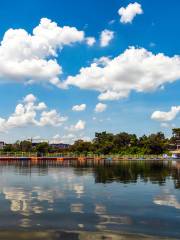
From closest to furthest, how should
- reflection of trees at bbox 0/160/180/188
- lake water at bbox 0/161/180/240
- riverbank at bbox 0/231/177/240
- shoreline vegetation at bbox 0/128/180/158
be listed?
1. riverbank at bbox 0/231/177/240
2. lake water at bbox 0/161/180/240
3. reflection of trees at bbox 0/160/180/188
4. shoreline vegetation at bbox 0/128/180/158

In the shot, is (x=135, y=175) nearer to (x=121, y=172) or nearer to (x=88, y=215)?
(x=121, y=172)

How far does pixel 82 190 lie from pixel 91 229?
16.7m

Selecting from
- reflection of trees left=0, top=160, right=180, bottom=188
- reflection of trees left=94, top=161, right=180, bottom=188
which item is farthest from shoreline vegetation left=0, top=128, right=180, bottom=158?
reflection of trees left=94, top=161, right=180, bottom=188

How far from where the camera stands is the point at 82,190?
3388 cm

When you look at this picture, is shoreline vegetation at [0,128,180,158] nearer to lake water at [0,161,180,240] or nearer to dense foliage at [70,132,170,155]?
dense foliage at [70,132,170,155]

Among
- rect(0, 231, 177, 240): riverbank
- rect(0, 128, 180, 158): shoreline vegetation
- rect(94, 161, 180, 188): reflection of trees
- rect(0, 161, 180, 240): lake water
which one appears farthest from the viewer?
rect(0, 128, 180, 158): shoreline vegetation

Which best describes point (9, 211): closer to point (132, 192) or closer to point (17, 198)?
point (17, 198)

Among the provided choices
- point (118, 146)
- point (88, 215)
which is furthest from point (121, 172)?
point (118, 146)


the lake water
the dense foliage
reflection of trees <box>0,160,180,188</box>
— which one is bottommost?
reflection of trees <box>0,160,180,188</box>

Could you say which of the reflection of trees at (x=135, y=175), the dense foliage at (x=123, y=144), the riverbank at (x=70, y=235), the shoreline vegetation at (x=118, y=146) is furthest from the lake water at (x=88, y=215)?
the dense foliage at (x=123, y=144)

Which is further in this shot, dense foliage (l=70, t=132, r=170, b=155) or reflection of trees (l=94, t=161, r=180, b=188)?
dense foliage (l=70, t=132, r=170, b=155)

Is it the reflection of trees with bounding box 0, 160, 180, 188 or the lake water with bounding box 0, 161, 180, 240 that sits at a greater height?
the lake water with bounding box 0, 161, 180, 240

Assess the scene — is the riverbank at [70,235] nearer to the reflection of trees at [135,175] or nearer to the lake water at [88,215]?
the lake water at [88,215]

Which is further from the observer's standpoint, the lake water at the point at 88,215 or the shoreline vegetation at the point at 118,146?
the shoreline vegetation at the point at 118,146
